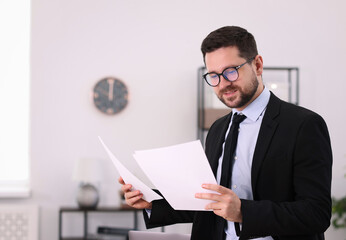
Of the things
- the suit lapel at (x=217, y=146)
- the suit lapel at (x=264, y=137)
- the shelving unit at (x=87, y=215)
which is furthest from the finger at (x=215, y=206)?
the shelving unit at (x=87, y=215)

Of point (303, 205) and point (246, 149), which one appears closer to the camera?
point (303, 205)

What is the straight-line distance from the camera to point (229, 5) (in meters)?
4.68

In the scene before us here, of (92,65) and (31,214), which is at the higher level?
(92,65)

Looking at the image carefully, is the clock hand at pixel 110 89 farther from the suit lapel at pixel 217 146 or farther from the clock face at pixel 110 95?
the suit lapel at pixel 217 146

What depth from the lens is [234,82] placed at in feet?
5.07

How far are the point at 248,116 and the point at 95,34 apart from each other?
3168mm

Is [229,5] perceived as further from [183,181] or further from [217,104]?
[183,181]

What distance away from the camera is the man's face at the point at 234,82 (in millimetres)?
1548

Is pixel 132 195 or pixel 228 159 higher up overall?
pixel 228 159

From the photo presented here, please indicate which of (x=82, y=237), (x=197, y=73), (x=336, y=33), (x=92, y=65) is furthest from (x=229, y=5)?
(x=82, y=237)

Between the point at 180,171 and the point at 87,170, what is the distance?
2.89 m

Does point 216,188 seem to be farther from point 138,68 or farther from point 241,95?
point 138,68

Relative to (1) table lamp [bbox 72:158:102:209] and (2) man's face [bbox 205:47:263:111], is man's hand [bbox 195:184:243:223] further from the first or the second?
(1) table lamp [bbox 72:158:102:209]

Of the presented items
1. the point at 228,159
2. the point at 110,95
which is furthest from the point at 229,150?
the point at 110,95
